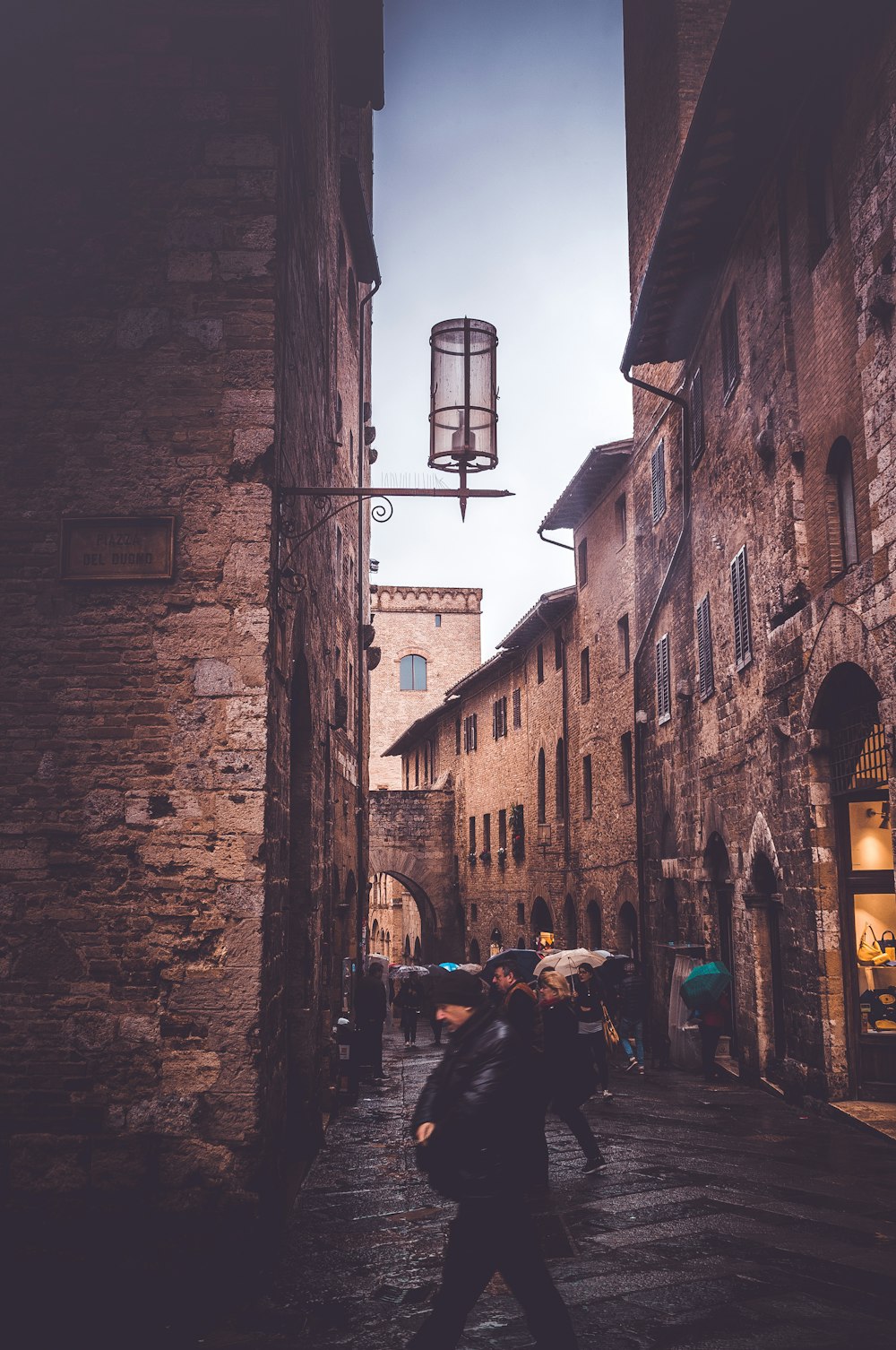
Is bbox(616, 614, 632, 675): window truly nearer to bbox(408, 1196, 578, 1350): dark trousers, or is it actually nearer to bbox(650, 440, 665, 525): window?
bbox(650, 440, 665, 525): window

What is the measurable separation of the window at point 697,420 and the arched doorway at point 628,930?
847cm

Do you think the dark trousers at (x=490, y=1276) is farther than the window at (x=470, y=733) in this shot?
No

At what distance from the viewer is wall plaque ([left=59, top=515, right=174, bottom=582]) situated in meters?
6.82

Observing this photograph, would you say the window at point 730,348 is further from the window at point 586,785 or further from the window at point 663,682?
the window at point 586,785

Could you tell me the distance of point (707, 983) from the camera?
1269cm

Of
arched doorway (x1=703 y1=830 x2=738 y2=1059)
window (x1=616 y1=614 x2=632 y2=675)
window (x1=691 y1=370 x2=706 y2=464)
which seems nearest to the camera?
arched doorway (x1=703 y1=830 x2=738 y2=1059)

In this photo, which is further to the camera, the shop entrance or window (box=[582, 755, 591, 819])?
window (box=[582, 755, 591, 819])

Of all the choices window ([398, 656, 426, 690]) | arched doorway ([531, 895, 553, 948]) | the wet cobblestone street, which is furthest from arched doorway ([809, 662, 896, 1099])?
window ([398, 656, 426, 690])

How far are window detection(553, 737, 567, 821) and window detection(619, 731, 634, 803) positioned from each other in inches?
193

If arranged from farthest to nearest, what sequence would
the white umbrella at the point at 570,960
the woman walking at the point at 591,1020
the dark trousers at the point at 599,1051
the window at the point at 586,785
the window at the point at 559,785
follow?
the window at the point at 559,785 → the window at the point at 586,785 → the white umbrella at the point at 570,960 → the dark trousers at the point at 599,1051 → the woman walking at the point at 591,1020

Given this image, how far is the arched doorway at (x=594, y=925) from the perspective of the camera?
23.0 metres

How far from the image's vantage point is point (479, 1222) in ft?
13.2

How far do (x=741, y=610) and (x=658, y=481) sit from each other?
5993 mm

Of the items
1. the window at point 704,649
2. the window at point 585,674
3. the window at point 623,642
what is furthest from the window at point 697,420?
the window at point 585,674
